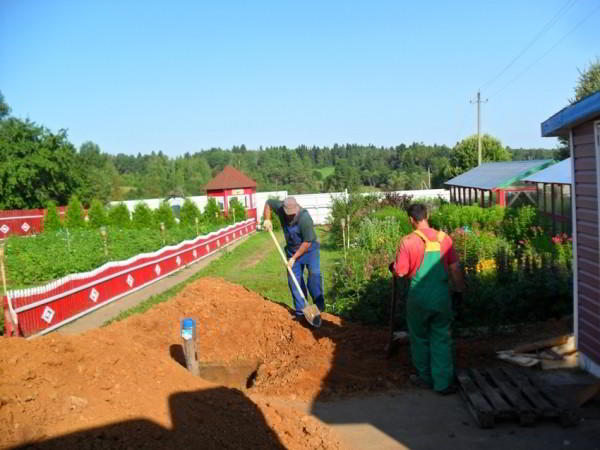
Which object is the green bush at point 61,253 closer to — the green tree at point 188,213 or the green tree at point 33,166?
the green tree at point 188,213

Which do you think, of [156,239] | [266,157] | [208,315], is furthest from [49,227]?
[266,157]

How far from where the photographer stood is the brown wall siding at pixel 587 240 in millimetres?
5879

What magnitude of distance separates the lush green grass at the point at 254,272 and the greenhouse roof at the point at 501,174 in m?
7.55

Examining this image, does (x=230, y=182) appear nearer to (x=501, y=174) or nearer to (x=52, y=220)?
(x=52, y=220)

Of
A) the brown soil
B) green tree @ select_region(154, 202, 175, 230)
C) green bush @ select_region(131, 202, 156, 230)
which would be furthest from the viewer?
green tree @ select_region(154, 202, 175, 230)

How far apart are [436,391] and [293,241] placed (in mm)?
3137

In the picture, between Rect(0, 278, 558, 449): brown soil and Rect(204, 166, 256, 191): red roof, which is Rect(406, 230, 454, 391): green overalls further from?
Rect(204, 166, 256, 191): red roof

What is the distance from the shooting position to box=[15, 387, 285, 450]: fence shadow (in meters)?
3.50

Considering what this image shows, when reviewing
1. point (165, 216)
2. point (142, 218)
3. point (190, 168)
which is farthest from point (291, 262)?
point (190, 168)

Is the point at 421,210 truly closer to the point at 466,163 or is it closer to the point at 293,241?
the point at 293,241

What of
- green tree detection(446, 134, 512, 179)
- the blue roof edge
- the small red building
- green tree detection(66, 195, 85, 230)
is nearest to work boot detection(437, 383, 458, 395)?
the blue roof edge

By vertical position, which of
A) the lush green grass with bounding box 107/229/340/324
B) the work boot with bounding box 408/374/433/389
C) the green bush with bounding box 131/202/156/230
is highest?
the green bush with bounding box 131/202/156/230

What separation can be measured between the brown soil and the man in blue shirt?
0.52 m

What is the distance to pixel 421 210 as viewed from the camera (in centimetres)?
592
